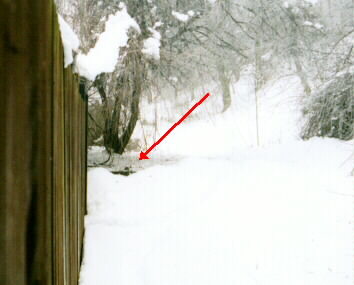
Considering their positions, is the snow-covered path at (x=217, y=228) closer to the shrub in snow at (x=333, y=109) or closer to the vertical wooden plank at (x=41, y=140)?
the shrub in snow at (x=333, y=109)

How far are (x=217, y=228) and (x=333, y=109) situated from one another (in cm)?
332

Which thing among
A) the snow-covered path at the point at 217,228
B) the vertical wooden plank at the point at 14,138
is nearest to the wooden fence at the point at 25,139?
the vertical wooden plank at the point at 14,138

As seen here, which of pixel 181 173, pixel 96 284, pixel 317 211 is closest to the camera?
pixel 96 284

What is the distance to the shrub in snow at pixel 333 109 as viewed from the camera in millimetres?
5422

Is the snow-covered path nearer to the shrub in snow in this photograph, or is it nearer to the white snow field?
the white snow field

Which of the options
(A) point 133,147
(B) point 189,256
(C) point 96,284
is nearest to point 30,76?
(C) point 96,284

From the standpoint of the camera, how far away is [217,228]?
136 inches

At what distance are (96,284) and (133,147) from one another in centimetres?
448

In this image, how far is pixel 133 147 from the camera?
662 cm

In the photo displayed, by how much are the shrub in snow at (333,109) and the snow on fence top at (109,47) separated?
10.1ft

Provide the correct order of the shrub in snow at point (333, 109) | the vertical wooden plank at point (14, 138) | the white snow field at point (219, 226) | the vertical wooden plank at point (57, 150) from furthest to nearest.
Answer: the shrub in snow at point (333, 109) → the white snow field at point (219, 226) → the vertical wooden plank at point (57, 150) → the vertical wooden plank at point (14, 138)

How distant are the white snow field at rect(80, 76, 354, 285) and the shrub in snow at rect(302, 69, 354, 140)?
1.02 m

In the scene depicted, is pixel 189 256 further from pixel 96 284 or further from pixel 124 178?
pixel 124 178

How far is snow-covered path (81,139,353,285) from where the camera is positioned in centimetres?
253
